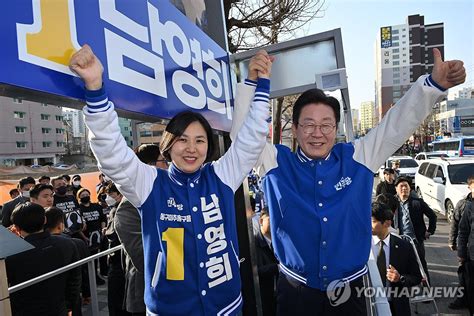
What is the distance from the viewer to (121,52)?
4.80 feet

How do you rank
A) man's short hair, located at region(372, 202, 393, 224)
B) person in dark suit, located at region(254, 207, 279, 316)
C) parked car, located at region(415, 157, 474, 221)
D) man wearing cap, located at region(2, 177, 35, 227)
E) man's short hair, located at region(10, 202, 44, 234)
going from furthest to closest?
parked car, located at region(415, 157, 474, 221), man wearing cap, located at region(2, 177, 35, 227), man's short hair, located at region(372, 202, 393, 224), person in dark suit, located at region(254, 207, 279, 316), man's short hair, located at region(10, 202, 44, 234)

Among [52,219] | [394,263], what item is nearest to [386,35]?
[394,263]

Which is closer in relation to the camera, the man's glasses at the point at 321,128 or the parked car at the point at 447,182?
the man's glasses at the point at 321,128

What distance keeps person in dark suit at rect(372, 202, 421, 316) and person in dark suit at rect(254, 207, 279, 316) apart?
929mm

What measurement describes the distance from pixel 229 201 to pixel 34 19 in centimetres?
100

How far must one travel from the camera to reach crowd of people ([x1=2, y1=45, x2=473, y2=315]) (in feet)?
4.84

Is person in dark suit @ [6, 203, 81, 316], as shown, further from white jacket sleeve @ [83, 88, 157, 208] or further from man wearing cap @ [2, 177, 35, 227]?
man wearing cap @ [2, 177, 35, 227]

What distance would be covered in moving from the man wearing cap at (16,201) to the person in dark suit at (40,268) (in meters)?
3.21

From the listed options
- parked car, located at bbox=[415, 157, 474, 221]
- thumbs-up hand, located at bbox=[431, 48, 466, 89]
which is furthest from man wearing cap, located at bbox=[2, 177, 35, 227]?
parked car, located at bbox=[415, 157, 474, 221]

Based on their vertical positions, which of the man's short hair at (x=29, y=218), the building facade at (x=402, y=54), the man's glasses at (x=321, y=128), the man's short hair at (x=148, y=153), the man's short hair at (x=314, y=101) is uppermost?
the building facade at (x=402, y=54)

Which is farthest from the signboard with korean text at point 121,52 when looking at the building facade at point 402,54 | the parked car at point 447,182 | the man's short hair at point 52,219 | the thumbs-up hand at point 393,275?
the building facade at point 402,54

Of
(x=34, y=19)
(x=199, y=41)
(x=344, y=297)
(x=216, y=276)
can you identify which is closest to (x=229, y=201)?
(x=216, y=276)

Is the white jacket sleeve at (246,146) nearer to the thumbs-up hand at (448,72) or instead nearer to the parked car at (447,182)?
the thumbs-up hand at (448,72)

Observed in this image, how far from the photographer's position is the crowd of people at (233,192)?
147 cm
